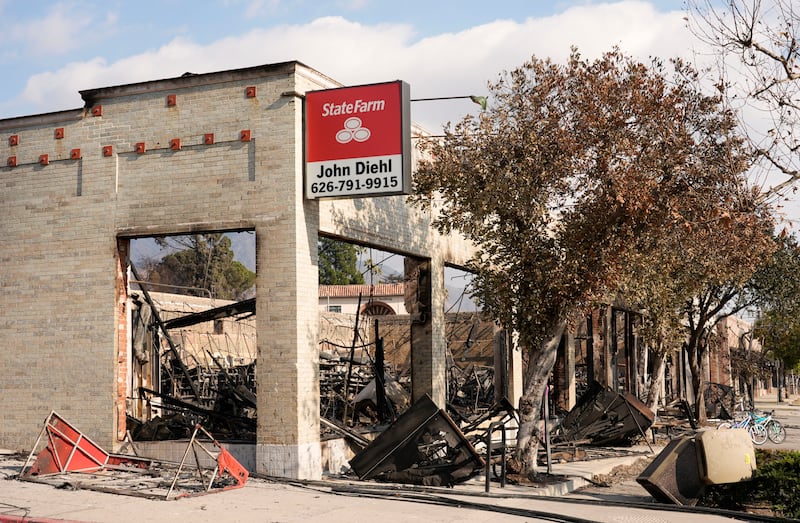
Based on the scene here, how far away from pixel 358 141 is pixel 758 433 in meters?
15.8

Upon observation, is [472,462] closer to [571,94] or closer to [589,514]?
[589,514]

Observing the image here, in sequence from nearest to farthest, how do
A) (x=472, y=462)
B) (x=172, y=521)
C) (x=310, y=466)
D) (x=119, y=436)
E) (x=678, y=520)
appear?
(x=172, y=521) → (x=678, y=520) → (x=472, y=462) → (x=310, y=466) → (x=119, y=436)

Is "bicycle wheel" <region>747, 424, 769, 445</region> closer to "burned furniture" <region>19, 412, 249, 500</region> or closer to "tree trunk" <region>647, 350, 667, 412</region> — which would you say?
"tree trunk" <region>647, 350, 667, 412</region>

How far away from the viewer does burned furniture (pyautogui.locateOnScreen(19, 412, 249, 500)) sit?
43.3 feet

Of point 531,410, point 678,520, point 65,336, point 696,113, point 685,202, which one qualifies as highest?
point 696,113

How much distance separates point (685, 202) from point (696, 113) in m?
2.33

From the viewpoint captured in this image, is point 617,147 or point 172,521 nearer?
point 172,521

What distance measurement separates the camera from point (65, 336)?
17016 mm

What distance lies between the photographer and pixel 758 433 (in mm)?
24812

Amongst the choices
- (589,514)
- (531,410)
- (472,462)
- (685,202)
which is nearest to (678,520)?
(589,514)

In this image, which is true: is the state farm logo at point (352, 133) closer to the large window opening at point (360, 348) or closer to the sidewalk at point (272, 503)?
the large window opening at point (360, 348)

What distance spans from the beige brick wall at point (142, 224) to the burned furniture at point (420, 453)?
1.25m

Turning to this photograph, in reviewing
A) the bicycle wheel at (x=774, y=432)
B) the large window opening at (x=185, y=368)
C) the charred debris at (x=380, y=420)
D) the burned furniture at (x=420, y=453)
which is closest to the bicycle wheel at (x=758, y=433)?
the bicycle wheel at (x=774, y=432)

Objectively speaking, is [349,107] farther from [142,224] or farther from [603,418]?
[603,418]
